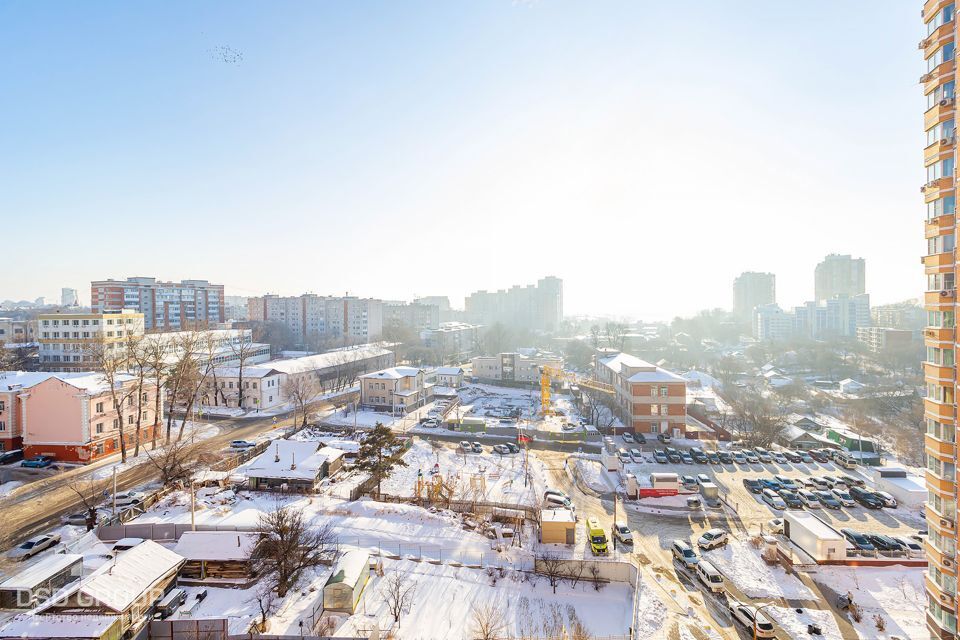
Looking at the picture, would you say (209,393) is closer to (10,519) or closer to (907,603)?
(10,519)

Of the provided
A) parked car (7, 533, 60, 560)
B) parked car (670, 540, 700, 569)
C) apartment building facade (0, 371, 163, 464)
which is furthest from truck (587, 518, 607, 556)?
apartment building facade (0, 371, 163, 464)

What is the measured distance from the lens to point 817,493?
18.9 metres

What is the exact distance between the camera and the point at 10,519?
14961mm

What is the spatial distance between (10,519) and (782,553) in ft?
80.9

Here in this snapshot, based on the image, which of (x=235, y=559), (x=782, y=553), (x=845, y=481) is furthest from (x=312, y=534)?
(x=845, y=481)

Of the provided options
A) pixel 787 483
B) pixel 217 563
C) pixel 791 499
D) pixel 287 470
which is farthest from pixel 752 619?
pixel 287 470

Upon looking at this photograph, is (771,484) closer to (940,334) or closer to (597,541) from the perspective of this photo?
(597,541)

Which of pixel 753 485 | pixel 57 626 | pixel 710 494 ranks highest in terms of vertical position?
pixel 57 626

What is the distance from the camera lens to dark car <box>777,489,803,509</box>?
713 inches

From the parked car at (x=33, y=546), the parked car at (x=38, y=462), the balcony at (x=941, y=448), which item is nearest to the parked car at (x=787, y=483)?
the balcony at (x=941, y=448)

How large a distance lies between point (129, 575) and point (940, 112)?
19.8 m

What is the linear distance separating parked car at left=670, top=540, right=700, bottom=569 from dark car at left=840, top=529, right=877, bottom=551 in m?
5.60

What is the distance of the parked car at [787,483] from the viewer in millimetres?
19453

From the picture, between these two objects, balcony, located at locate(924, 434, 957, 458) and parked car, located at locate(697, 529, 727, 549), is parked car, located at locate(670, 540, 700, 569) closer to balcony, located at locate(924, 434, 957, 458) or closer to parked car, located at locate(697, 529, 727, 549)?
parked car, located at locate(697, 529, 727, 549)
